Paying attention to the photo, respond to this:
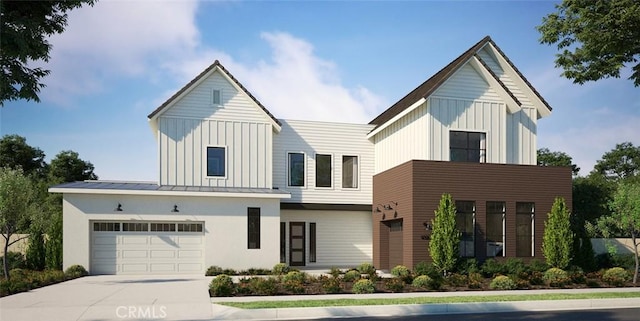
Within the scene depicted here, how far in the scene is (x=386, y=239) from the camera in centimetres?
2575

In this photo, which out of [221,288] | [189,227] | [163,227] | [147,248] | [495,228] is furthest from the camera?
[189,227]

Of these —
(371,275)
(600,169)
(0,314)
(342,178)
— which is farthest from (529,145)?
(600,169)

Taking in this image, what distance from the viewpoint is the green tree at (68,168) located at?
150 ft

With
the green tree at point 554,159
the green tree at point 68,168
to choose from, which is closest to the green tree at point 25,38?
the green tree at point 68,168

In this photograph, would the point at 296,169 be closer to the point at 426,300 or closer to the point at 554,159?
the point at 426,300

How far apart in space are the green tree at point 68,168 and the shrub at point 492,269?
3578 centimetres

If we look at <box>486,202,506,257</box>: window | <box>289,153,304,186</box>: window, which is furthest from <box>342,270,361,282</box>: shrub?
<box>289,153,304,186</box>: window

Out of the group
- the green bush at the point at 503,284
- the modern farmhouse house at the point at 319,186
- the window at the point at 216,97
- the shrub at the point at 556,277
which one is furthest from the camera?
the window at the point at 216,97

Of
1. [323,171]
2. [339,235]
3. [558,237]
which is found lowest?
[339,235]

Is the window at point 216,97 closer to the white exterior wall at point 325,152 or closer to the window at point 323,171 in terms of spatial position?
the white exterior wall at point 325,152

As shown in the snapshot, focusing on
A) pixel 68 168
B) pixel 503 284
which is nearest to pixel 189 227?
pixel 503 284

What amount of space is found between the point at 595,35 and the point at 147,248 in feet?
60.0

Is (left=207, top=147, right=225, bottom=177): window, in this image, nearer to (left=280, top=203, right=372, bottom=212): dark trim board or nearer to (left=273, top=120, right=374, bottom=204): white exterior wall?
(left=273, top=120, right=374, bottom=204): white exterior wall

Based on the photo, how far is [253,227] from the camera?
24.4 metres
